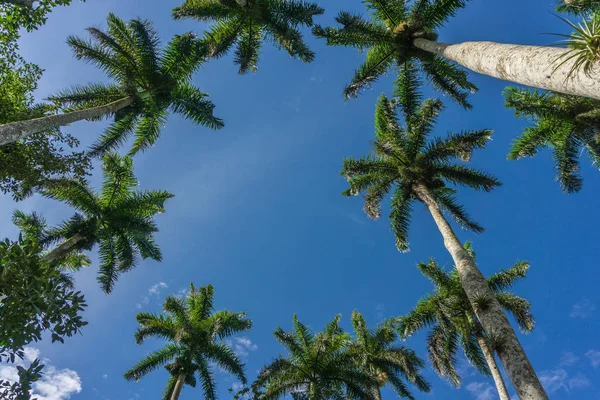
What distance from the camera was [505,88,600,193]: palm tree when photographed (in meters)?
17.1

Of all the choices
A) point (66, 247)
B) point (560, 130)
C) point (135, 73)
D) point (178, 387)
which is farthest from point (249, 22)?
point (178, 387)

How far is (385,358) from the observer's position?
21.8 meters

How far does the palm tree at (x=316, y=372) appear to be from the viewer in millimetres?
19625

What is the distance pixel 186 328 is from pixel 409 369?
42.0 ft

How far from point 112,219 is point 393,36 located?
16.4 m

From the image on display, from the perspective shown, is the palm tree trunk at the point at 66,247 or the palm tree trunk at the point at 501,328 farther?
the palm tree trunk at the point at 66,247

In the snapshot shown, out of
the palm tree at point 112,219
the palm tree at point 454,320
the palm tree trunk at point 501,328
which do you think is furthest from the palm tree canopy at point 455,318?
the palm tree at point 112,219

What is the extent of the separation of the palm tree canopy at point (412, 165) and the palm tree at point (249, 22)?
5181 millimetres

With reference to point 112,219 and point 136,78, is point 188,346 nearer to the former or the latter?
point 112,219

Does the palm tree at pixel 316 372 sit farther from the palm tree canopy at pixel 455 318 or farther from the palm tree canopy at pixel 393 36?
the palm tree canopy at pixel 393 36

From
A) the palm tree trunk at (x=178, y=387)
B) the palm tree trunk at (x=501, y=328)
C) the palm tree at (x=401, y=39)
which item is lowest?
the palm tree trunk at (x=501, y=328)

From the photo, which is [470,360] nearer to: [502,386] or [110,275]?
[502,386]

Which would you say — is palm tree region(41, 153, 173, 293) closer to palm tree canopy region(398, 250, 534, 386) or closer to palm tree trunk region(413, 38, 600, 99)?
palm tree canopy region(398, 250, 534, 386)

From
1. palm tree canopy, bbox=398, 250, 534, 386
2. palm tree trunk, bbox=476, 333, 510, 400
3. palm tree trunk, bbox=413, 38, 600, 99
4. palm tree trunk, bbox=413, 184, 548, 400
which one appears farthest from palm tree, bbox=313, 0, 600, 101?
palm tree trunk, bbox=476, 333, 510, 400
